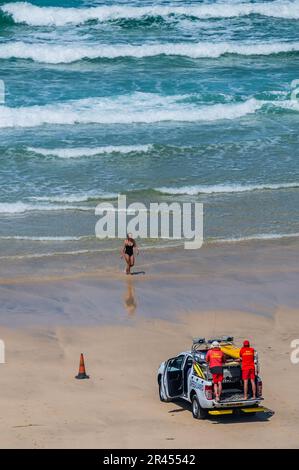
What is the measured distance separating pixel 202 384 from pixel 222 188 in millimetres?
14190

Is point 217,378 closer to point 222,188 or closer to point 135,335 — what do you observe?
point 135,335

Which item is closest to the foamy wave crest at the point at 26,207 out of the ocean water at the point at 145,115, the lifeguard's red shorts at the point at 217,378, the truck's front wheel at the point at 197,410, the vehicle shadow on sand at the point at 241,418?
the ocean water at the point at 145,115

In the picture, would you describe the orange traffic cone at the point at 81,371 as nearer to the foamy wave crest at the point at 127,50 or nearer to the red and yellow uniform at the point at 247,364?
the red and yellow uniform at the point at 247,364

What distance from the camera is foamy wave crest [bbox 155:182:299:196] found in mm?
30672

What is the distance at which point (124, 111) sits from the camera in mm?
38031

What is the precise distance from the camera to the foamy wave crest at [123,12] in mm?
48219

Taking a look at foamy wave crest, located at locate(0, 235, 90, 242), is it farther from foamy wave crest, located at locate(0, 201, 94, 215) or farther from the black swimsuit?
the black swimsuit

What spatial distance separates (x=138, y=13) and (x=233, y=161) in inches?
679

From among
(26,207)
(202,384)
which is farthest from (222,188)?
(202,384)

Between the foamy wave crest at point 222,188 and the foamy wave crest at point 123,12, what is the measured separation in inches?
763

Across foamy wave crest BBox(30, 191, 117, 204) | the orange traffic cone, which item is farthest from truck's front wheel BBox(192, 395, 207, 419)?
foamy wave crest BBox(30, 191, 117, 204)

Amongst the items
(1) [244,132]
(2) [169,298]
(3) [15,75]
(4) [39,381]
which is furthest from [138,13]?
(4) [39,381]

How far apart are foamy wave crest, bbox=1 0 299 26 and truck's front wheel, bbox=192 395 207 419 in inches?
1300
